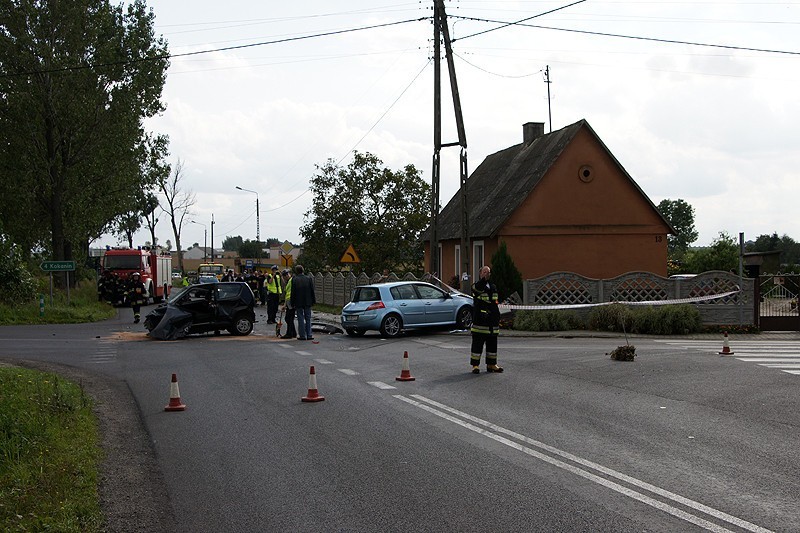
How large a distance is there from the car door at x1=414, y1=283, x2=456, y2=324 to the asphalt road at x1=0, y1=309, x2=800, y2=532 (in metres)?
6.90

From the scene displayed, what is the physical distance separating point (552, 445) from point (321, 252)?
45942 mm

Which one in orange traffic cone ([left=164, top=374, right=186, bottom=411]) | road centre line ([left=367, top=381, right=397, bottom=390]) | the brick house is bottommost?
road centre line ([left=367, top=381, right=397, bottom=390])

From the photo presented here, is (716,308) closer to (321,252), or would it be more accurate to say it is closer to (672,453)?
(672,453)

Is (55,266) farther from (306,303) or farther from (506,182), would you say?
(506,182)

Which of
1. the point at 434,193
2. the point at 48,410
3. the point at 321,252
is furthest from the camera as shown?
the point at 321,252

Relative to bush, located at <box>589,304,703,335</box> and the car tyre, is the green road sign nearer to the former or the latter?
the car tyre

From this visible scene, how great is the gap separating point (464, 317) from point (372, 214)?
2959cm

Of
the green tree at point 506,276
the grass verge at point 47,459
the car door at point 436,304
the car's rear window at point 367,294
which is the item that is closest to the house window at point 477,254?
the green tree at point 506,276

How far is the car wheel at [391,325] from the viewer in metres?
23.6

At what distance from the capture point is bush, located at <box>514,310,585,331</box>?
83.0 feet

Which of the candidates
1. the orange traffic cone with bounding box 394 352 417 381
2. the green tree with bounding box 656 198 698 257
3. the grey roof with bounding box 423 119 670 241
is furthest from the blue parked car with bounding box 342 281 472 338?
the green tree with bounding box 656 198 698 257

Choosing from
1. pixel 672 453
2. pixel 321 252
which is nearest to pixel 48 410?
pixel 672 453

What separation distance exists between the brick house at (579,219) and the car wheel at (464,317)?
30.4 feet

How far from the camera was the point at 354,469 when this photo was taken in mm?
8016
